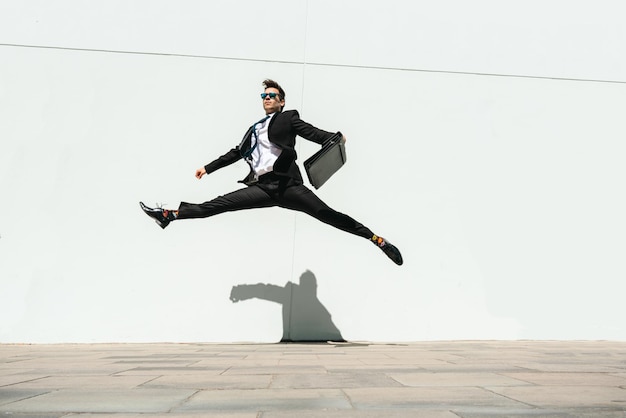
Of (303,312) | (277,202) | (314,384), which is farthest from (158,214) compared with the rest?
(314,384)

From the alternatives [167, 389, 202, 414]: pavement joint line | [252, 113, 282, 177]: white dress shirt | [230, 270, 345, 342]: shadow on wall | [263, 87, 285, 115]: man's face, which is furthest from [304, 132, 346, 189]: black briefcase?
[167, 389, 202, 414]: pavement joint line

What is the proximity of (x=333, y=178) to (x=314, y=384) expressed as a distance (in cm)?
353

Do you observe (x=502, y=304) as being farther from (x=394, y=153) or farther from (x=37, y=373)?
(x=37, y=373)

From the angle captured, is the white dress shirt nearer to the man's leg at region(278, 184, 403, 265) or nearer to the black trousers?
the black trousers

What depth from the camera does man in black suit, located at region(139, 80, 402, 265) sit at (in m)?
4.67

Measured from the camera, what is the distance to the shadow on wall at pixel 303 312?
5.68 metres

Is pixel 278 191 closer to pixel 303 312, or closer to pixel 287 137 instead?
pixel 287 137

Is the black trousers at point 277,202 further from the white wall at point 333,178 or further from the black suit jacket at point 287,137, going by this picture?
the white wall at point 333,178

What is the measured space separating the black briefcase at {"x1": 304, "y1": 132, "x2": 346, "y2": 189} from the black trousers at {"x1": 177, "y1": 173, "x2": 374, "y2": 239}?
0.55 feet

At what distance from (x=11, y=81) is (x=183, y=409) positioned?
500cm

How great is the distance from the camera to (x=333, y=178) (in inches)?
234

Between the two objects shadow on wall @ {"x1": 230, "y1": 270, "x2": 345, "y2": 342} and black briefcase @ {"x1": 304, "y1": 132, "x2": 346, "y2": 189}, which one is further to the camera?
shadow on wall @ {"x1": 230, "y1": 270, "x2": 345, "y2": 342}

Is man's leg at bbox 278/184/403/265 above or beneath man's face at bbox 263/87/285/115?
beneath

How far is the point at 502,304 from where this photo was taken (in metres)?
5.89
